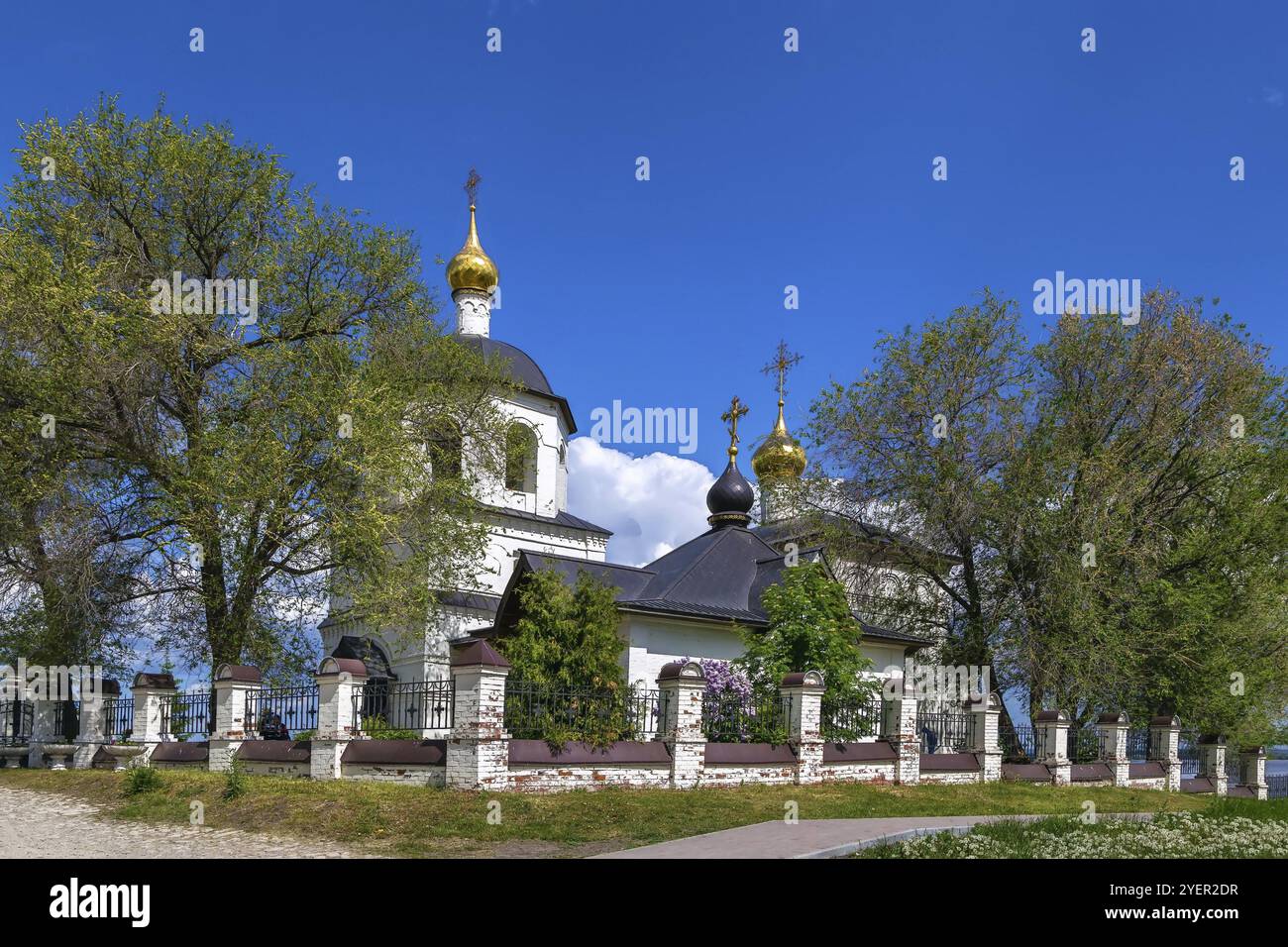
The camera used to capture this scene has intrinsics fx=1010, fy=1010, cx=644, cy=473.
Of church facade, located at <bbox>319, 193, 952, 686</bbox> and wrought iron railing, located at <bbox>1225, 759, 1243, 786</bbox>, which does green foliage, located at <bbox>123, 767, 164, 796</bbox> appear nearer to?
church facade, located at <bbox>319, 193, 952, 686</bbox>

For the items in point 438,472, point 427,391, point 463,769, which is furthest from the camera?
point 438,472

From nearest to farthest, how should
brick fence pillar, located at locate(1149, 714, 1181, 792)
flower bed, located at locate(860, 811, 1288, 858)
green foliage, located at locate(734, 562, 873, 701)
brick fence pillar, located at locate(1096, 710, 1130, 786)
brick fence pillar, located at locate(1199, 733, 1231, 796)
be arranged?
flower bed, located at locate(860, 811, 1288, 858) → green foliage, located at locate(734, 562, 873, 701) → brick fence pillar, located at locate(1096, 710, 1130, 786) → brick fence pillar, located at locate(1149, 714, 1181, 792) → brick fence pillar, located at locate(1199, 733, 1231, 796)

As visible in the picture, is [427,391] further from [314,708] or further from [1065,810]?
[1065,810]

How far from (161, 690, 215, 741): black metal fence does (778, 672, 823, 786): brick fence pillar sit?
951 cm

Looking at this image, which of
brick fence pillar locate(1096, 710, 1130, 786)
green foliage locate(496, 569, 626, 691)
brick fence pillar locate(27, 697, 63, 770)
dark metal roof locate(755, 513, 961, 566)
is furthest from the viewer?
dark metal roof locate(755, 513, 961, 566)

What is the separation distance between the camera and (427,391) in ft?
67.6

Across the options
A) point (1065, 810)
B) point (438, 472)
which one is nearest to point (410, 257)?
point (438, 472)

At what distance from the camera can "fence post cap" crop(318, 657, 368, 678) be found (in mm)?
13828

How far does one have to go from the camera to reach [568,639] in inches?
592

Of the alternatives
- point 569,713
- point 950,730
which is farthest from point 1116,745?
point 569,713

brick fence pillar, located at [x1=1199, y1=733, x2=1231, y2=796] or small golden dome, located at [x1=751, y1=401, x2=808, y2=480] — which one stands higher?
small golden dome, located at [x1=751, y1=401, x2=808, y2=480]

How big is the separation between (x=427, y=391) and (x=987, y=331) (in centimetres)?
1269

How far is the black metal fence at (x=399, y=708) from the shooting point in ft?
45.8

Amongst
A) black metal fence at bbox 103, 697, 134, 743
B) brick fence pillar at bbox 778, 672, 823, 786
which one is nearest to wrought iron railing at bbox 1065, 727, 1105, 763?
brick fence pillar at bbox 778, 672, 823, 786
